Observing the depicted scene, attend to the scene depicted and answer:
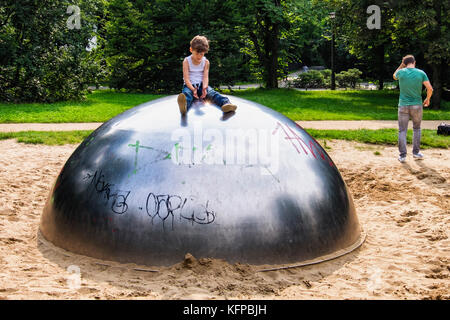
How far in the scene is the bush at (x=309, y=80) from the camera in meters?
37.3

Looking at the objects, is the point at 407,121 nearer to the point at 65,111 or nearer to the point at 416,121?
the point at 416,121

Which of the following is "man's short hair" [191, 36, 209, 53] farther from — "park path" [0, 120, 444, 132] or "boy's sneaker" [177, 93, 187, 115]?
"park path" [0, 120, 444, 132]

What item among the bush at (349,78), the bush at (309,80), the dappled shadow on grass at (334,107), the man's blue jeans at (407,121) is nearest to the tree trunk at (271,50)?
the dappled shadow on grass at (334,107)

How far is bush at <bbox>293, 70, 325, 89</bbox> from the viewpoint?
37.3 meters

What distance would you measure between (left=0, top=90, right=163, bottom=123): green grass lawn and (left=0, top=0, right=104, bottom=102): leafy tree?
42.9 inches

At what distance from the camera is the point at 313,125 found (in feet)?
46.9

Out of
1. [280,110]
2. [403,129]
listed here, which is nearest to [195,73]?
[403,129]

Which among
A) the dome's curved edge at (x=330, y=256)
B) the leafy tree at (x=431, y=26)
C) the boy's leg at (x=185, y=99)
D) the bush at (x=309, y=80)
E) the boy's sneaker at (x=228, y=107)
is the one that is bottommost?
the dome's curved edge at (x=330, y=256)

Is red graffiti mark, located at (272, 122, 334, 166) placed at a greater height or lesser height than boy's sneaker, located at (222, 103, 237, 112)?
lesser

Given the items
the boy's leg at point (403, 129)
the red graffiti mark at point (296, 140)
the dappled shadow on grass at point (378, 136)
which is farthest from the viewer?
the dappled shadow on grass at point (378, 136)

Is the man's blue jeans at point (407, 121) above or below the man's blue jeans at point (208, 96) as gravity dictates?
below

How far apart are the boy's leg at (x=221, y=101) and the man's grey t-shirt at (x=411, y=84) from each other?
5.76 metres

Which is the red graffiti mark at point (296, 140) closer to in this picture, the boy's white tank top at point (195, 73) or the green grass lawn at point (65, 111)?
the boy's white tank top at point (195, 73)

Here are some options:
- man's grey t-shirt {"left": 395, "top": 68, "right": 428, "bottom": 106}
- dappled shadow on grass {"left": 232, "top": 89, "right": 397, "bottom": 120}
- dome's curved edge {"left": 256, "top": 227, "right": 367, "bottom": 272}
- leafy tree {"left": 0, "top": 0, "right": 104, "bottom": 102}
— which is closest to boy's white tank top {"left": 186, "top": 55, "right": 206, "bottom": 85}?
dome's curved edge {"left": 256, "top": 227, "right": 367, "bottom": 272}
